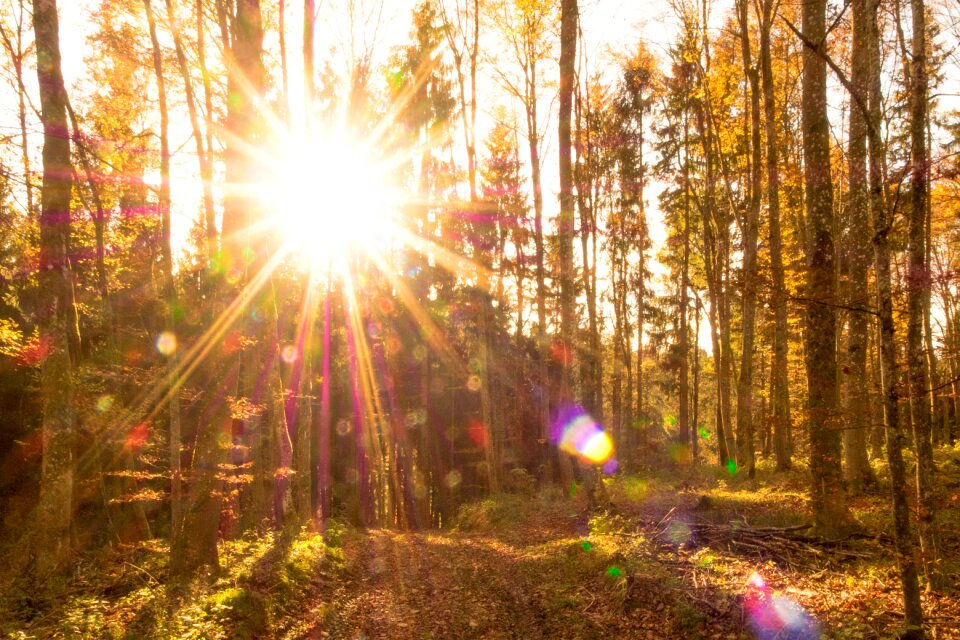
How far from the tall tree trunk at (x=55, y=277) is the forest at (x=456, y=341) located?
45 millimetres

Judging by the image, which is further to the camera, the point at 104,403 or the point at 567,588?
the point at 104,403

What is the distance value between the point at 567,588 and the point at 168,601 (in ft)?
17.2

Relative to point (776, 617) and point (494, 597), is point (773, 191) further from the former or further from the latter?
point (494, 597)

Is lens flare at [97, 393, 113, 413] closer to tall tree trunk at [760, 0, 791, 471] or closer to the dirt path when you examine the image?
the dirt path

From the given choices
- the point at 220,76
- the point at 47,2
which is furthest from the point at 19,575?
the point at 220,76

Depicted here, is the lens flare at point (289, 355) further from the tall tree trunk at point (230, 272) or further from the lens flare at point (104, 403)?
the tall tree trunk at point (230, 272)

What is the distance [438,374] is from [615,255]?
10444 mm

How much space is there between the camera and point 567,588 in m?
7.86

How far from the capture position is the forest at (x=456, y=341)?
6.06 metres

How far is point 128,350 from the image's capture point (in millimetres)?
18875

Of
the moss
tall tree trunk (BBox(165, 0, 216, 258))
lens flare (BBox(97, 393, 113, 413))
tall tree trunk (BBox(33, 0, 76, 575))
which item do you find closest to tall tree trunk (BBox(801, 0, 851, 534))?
the moss

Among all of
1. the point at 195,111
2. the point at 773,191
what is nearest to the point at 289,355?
the point at 195,111

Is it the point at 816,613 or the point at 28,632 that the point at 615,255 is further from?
the point at 28,632

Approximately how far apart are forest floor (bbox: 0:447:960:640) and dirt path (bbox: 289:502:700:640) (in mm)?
→ 31
